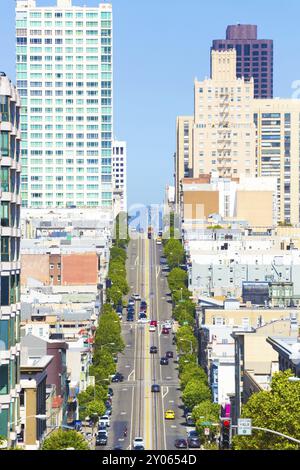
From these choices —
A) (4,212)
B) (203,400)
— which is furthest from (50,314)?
(4,212)

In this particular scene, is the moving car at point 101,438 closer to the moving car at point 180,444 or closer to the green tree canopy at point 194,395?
the moving car at point 180,444

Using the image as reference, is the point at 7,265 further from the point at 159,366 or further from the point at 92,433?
the point at 159,366

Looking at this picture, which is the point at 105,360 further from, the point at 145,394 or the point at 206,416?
the point at 206,416

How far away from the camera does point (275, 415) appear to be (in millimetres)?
54344

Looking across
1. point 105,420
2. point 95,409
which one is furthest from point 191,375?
point 95,409

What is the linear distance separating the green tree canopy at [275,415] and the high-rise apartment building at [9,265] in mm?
6761

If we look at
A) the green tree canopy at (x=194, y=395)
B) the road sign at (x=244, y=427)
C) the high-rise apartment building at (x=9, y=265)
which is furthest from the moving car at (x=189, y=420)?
the road sign at (x=244, y=427)

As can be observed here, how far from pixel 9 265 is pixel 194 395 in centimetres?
8026

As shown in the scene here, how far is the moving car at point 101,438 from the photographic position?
106188mm

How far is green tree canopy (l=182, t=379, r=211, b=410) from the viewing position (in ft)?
422

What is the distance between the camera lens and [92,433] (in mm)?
113812

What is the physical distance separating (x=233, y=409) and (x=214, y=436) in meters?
8.31

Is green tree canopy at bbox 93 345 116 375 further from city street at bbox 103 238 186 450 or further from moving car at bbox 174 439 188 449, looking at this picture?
moving car at bbox 174 439 188 449

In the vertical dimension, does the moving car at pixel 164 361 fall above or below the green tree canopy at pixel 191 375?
below
